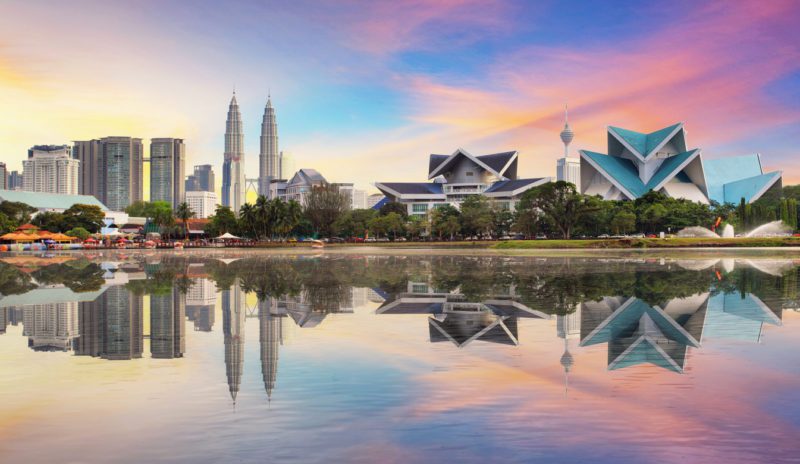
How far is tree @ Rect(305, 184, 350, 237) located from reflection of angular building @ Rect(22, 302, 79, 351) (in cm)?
7884

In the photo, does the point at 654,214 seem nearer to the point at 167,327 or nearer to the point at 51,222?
the point at 167,327

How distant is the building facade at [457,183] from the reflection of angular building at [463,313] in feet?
352

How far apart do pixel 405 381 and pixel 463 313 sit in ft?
20.2

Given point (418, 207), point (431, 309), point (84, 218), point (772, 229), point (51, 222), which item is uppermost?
point (418, 207)

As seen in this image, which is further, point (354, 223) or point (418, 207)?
point (418, 207)

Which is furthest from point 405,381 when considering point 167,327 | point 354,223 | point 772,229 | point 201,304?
point 354,223

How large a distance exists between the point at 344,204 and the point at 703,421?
93.8 m

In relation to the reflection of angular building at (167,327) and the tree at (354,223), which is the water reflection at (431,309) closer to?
the reflection of angular building at (167,327)

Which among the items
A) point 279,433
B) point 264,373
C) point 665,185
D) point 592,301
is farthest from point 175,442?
point 665,185

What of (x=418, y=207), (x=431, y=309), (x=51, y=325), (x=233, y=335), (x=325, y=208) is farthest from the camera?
(x=418, y=207)

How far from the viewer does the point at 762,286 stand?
19.4 metres

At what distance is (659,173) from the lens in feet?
344

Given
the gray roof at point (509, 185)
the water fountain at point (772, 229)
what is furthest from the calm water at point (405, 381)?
the gray roof at point (509, 185)

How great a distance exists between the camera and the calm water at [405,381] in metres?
5.52
